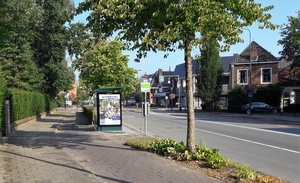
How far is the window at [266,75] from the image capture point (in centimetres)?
5431

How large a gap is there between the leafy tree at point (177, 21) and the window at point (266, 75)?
4659 cm

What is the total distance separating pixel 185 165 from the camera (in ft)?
30.9

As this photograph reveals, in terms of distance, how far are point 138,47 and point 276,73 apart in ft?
156

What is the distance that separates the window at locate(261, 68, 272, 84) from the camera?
178 feet

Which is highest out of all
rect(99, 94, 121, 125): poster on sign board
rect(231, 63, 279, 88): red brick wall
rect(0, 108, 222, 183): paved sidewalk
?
rect(231, 63, 279, 88): red brick wall

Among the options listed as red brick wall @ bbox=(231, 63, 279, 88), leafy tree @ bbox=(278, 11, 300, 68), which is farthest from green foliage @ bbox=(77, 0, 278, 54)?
red brick wall @ bbox=(231, 63, 279, 88)

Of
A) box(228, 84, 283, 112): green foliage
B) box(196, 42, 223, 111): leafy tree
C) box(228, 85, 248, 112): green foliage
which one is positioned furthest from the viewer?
box(196, 42, 223, 111): leafy tree

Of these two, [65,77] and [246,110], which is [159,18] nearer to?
[65,77]

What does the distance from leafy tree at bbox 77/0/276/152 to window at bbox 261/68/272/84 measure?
153 ft

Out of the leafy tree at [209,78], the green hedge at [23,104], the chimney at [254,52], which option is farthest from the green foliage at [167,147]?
the chimney at [254,52]

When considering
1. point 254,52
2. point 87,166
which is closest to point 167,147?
point 87,166

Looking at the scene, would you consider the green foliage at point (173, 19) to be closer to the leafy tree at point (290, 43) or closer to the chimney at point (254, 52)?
the leafy tree at point (290, 43)

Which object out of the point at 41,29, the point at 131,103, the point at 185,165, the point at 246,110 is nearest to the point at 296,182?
the point at 185,165

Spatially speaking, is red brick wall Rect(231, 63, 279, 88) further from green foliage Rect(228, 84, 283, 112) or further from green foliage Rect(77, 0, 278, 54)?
green foliage Rect(77, 0, 278, 54)
